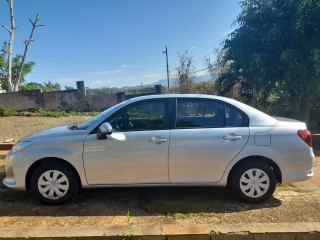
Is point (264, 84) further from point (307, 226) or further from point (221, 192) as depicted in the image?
point (307, 226)

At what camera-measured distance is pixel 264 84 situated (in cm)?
919

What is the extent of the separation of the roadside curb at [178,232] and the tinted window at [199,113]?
4.71 ft

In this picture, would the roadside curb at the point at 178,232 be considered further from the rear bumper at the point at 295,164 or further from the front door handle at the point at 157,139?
the front door handle at the point at 157,139

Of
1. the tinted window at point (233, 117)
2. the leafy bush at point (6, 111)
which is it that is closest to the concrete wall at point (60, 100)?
the leafy bush at point (6, 111)

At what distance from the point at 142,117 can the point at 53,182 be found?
1545 mm

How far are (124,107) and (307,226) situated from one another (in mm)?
2768

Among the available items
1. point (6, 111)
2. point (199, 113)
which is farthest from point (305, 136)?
point (6, 111)

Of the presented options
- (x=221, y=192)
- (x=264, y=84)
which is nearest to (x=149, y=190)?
(x=221, y=192)

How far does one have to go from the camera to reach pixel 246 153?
408 cm

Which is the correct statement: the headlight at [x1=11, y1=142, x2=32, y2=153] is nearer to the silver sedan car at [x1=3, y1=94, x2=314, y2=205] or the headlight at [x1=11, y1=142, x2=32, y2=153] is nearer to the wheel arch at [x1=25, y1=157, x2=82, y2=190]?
the silver sedan car at [x1=3, y1=94, x2=314, y2=205]

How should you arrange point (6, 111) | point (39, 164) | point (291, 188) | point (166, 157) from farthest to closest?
point (6, 111), point (291, 188), point (39, 164), point (166, 157)

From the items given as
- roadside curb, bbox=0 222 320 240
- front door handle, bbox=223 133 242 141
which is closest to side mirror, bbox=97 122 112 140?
roadside curb, bbox=0 222 320 240

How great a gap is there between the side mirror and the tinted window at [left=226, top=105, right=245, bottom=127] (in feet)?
5.45

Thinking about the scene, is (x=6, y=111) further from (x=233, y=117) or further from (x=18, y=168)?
(x=233, y=117)
